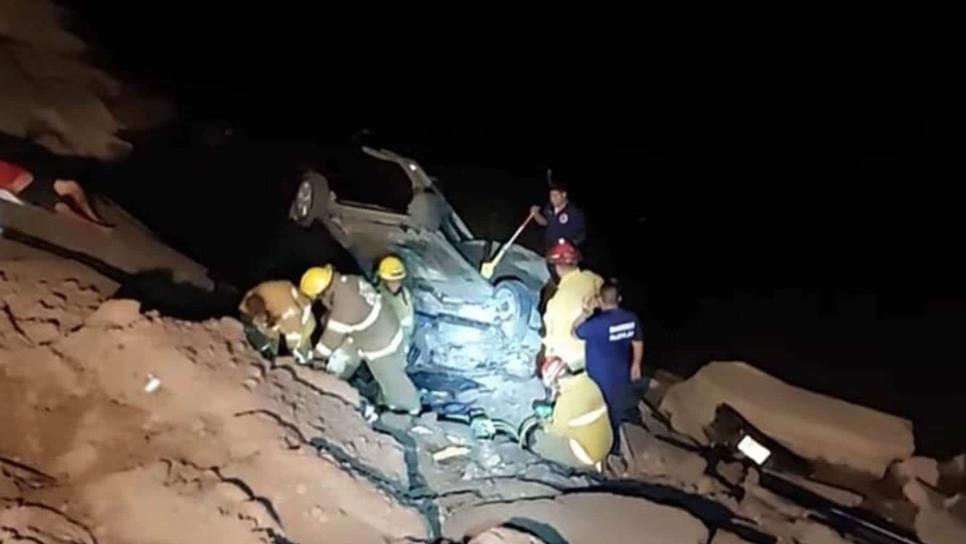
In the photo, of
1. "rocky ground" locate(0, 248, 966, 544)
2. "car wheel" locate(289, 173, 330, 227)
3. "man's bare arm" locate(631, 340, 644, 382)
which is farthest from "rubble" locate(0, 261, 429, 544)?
"man's bare arm" locate(631, 340, 644, 382)

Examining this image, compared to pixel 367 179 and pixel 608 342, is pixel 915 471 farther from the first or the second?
pixel 367 179

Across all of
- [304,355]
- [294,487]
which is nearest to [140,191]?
[304,355]

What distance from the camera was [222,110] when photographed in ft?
55.4

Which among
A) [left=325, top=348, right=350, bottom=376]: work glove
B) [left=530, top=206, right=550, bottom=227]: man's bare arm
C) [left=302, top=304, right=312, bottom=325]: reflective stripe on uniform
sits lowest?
[left=325, top=348, right=350, bottom=376]: work glove

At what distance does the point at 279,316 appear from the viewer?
8.61 metres

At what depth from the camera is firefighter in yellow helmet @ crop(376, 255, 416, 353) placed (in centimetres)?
887

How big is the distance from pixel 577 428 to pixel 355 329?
6.05ft

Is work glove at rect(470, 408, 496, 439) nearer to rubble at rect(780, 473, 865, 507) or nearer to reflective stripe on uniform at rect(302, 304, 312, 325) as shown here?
reflective stripe on uniform at rect(302, 304, 312, 325)

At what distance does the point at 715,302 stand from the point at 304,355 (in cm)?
813

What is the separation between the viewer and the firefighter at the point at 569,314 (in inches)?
363

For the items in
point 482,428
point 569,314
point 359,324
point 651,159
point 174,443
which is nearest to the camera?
point 174,443

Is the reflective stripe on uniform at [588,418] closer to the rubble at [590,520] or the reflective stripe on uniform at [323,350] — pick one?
the rubble at [590,520]

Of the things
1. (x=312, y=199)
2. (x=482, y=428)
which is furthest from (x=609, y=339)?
(x=312, y=199)

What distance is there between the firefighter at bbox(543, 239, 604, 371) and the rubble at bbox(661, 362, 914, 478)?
2.00m
